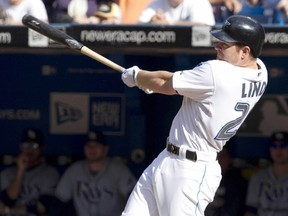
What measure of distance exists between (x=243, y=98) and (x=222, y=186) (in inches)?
118

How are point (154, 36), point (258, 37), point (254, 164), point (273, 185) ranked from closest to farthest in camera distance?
point (258, 37) → point (154, 36) → point (273, 185) → point (254, 164)

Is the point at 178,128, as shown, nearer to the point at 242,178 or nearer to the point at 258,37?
the point at 258,37

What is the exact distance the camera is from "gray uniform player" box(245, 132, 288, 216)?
Result: 26.9 ft

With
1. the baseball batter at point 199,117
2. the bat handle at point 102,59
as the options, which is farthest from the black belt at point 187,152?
the bat handle at point 102,59

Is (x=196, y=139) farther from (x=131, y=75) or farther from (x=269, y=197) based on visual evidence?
(x=269, y=197)

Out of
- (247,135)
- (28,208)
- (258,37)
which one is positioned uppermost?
(258,37)

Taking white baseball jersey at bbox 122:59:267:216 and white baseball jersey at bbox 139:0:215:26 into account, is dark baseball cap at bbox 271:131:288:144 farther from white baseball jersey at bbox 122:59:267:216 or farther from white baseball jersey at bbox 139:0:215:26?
white baseball jersey at bbox 122:59:267:216

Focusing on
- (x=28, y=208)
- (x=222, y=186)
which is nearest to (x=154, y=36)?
(x=222, y=186)

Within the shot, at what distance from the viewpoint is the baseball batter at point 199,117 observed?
17.3 feet

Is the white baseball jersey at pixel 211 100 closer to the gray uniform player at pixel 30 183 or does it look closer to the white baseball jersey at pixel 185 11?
the white baseball jersey at pixel 185 11

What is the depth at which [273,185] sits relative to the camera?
8250mm

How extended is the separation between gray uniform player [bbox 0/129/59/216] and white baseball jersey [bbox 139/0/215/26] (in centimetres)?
157

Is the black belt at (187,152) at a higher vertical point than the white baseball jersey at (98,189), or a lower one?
higher

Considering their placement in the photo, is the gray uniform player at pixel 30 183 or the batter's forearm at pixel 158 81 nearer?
the batter's forearm at pixel 158 81
